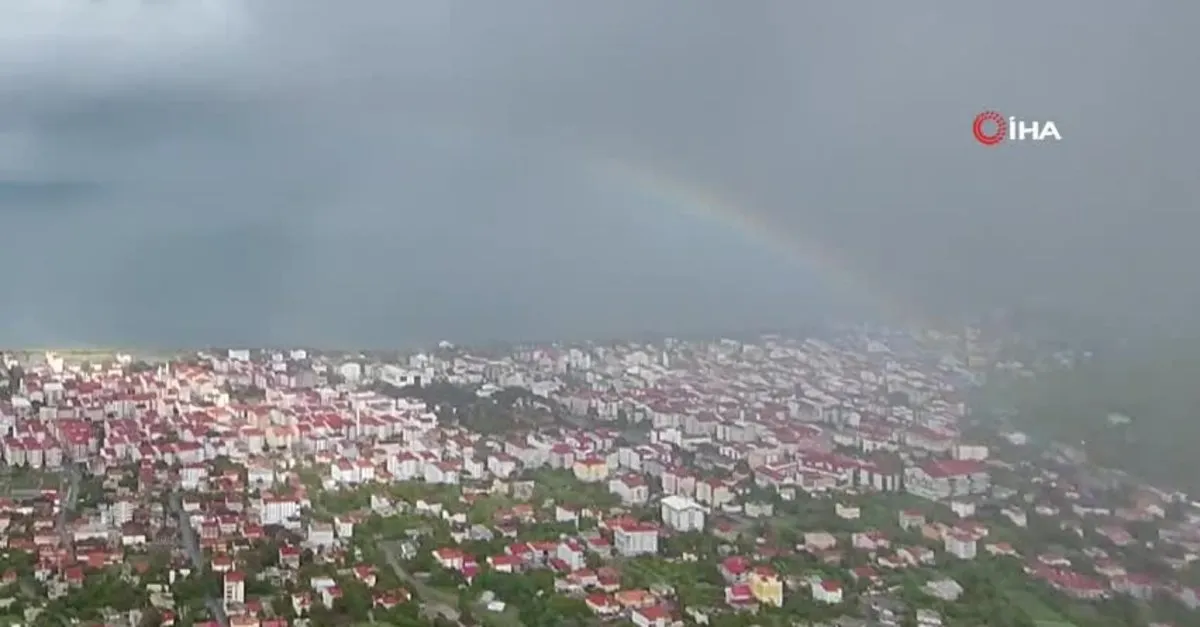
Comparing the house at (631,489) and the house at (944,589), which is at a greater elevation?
the house at (631,489)

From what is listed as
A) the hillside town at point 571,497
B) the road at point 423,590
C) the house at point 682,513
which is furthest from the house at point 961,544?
the road at point 423,590

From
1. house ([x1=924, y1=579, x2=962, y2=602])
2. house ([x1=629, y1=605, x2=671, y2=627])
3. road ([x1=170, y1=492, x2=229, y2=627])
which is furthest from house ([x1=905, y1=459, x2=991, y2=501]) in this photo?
road ([x1=170, y1=492, x2=229, y2=627])

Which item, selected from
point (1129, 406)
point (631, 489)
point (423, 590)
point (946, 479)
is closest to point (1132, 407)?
point (1129, 406)

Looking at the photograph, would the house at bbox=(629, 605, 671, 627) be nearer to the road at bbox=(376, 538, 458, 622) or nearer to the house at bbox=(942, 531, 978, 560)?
the road at bbox=(376, 538, 458, 622)

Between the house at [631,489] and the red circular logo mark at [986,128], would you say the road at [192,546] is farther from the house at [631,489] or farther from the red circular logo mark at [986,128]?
the red circular logo mark at [986,128]

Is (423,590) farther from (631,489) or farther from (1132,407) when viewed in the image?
(1132,407)

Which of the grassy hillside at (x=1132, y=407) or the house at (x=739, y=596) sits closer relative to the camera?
the house at (x=739, y=596)

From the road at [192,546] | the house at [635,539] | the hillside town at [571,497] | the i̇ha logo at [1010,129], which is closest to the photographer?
the road at [192,546]
